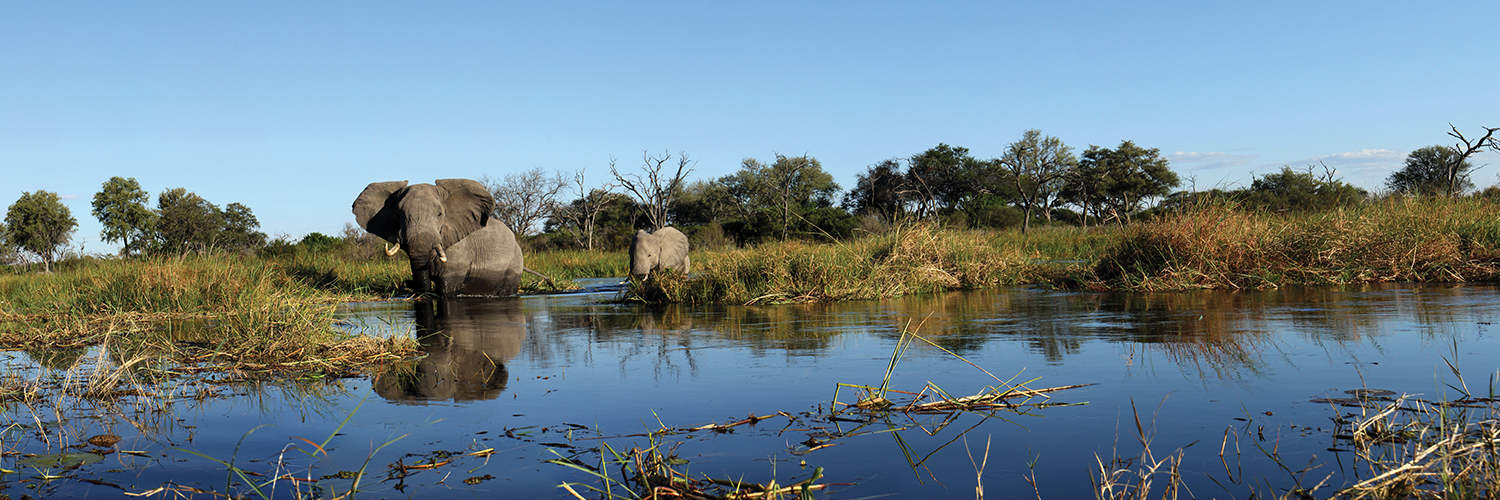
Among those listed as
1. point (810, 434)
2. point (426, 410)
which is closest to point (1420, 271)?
point (810, 434)

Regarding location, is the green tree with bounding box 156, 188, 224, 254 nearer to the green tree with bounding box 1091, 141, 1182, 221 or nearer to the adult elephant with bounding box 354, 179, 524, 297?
the adult elephant with bounding box 354, 179, 524, 297

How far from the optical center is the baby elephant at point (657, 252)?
1200 centimetres

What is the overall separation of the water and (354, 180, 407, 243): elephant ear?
6.83 meters

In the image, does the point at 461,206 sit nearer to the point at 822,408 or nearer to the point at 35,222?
the point at 822,408

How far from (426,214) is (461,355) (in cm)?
689

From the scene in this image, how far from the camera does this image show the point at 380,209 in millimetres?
12664

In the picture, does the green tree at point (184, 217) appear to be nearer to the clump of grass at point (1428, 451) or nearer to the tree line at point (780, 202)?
the tree line at point (780, 202)

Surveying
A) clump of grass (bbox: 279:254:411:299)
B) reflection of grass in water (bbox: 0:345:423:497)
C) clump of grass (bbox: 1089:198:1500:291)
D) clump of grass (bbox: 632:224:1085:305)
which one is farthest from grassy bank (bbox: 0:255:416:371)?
clump of grass (bbox: 1089:198:1500:291)

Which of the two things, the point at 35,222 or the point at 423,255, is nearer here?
the point at 423,255

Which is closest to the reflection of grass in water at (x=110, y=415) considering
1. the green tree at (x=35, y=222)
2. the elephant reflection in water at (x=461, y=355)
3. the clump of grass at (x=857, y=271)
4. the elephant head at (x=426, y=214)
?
the elephant reflection in water at (x=461, y=355)

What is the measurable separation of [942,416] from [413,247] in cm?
999

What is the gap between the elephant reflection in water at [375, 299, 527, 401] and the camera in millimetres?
3992

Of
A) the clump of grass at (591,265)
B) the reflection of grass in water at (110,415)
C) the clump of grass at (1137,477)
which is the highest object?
the clump of grass at (591,265)

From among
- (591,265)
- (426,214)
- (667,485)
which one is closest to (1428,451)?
(667,485)
